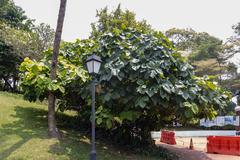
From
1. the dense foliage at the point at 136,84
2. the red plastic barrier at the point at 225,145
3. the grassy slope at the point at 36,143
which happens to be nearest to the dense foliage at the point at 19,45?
the grassy slope at the point at 36,143

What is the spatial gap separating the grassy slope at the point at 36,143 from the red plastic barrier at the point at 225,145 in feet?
17.0

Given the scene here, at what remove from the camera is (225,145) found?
549 inches

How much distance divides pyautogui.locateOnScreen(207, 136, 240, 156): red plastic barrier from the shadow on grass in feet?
22.4

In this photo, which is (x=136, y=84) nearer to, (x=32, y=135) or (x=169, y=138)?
(x=32, y=135)

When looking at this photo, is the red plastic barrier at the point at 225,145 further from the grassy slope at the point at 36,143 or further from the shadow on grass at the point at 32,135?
the shadow on grass at the point at 32,135

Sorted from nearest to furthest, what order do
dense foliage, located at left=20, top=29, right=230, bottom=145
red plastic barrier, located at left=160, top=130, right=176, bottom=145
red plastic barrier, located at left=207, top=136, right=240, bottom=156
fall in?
dense foliage, located at left=20, top=29, right=230, bottom=145, red plastic barrier, located at left=207, top=136, right=240, bottom=156, red plastic barrier, located at left=160, top=130, right=176, bottom=145

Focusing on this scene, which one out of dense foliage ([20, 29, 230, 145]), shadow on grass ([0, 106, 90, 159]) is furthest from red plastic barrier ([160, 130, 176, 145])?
shadow on grass ([0, 106, 90, 159])

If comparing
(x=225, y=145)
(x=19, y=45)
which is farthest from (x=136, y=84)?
(x=19, y=45)

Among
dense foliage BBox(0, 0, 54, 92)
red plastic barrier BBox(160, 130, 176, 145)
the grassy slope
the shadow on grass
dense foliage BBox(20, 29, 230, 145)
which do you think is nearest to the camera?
the grassy slope

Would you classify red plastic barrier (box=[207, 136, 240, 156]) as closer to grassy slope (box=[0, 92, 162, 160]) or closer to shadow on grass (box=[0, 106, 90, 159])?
grassy slope (box=[0, 92, 162, 160])

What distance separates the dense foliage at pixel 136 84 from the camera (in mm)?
9242

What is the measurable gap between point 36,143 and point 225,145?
8970 mm

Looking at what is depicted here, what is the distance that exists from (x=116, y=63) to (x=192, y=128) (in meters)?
27.2

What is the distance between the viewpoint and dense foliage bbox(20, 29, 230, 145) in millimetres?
9242
